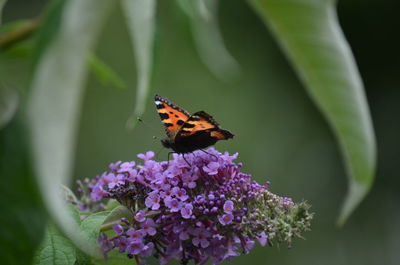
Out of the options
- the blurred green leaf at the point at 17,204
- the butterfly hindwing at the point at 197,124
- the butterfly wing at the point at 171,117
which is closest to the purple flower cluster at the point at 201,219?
the butterfly hindwing at the point at 197,124

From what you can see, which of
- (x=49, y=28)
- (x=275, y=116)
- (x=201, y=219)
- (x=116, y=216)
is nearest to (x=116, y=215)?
(x=116, y=216)

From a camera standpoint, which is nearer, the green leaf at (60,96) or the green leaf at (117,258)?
the green leaf at (60,96)

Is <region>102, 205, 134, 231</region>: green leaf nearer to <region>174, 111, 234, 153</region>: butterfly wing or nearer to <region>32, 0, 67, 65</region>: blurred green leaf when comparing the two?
<region>174, 111, 234, 153</region>: butterfly wing

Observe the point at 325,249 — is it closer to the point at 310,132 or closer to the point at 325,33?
the point at 310,132

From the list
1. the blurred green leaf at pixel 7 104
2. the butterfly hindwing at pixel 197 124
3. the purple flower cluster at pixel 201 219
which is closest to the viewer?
the blurred green leaf at pixel 7 104

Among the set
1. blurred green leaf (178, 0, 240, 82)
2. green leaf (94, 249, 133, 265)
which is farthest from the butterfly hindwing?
blurred green leaf (178, 0, 240, 82)

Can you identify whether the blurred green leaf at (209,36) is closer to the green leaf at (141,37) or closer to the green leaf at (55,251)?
the green leaf at (141,37)

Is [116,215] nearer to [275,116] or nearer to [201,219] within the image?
[201,219]
